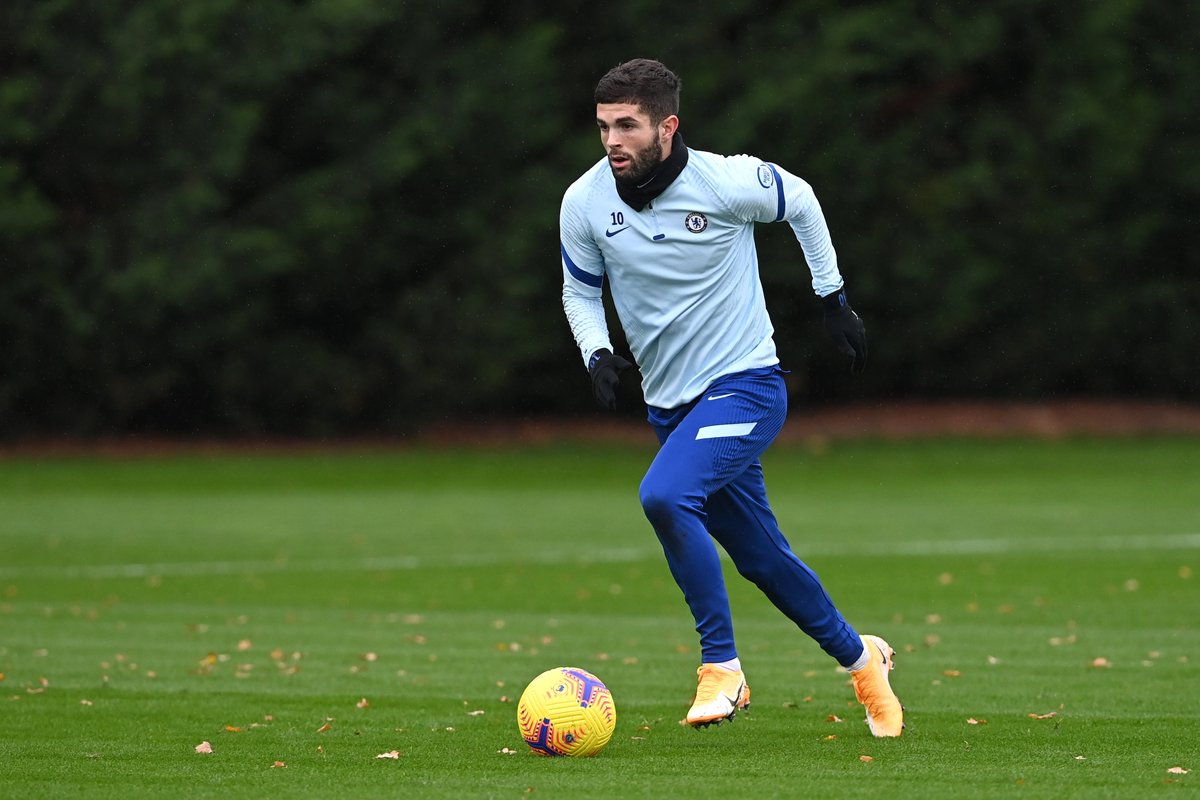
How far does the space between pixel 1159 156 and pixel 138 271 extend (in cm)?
1942

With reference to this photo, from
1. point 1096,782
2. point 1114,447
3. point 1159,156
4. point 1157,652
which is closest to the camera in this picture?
point 1096,782

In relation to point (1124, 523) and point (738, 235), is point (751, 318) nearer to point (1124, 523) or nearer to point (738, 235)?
point (738, 235)

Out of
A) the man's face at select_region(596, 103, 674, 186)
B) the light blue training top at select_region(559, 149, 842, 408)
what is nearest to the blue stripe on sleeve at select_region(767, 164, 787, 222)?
the light blue training top at select_region(559, 149, 842, 408)

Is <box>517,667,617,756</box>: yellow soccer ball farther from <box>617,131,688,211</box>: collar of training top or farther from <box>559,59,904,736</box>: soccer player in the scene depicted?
<box>617,131,688,211</box>: collar of training top

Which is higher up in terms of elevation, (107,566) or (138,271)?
(138,271)

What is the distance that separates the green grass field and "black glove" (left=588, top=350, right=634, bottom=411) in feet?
4.60

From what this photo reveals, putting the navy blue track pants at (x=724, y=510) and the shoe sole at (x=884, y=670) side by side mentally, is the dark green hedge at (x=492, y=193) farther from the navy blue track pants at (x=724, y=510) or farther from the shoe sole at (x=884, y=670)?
the shoe sole at (x=884, y=670)

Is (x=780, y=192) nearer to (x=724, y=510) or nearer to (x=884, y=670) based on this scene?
(x=724, y=510)

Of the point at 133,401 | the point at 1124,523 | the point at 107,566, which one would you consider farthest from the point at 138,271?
the point at 1124,523

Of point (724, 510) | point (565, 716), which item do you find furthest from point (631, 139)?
point (565, 716)

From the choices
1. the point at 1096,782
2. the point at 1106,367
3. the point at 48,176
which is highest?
the point at 48,176

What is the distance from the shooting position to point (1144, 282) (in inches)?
1446

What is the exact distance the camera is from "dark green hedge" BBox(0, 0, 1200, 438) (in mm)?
28750

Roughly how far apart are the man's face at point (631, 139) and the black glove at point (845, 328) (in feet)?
3.12
